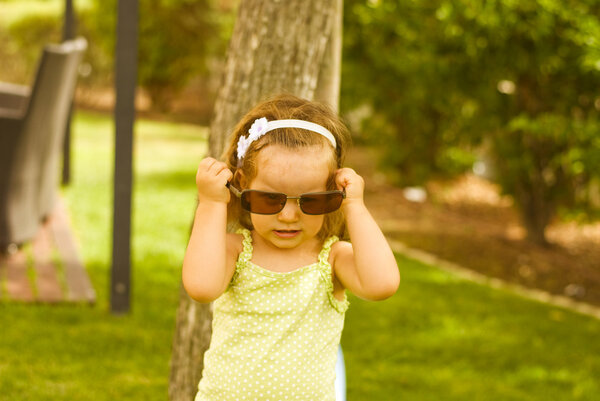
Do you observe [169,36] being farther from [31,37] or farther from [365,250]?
[365,250]

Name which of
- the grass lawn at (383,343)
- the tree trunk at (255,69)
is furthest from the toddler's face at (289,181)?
the grass lawn at (383,343)

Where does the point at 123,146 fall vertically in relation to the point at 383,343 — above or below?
above

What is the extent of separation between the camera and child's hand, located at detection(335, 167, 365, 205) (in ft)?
7.18

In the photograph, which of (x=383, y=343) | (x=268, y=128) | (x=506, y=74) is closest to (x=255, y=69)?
(x=268, y=128)

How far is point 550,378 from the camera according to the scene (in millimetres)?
4719

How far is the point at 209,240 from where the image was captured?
7.11ft

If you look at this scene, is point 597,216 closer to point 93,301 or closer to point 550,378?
point 550,378

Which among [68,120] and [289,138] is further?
[68,120]

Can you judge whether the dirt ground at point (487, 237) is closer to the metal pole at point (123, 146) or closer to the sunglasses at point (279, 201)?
the metal pole at point (123, 146)

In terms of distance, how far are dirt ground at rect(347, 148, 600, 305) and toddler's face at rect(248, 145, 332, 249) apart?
5.03m

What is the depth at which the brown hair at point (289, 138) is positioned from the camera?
221 centimetres

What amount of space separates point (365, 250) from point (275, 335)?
0.32 meters

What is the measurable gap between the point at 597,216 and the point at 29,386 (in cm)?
505

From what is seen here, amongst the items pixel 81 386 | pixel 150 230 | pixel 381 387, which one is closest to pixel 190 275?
pixel 81 386
